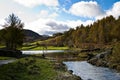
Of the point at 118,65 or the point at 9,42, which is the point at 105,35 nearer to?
the point at 9,42

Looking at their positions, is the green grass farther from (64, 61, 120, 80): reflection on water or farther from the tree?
the tree

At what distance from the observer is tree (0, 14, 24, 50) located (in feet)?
331

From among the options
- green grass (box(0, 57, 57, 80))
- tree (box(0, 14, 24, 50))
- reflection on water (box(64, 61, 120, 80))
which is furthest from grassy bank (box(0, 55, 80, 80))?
tree (box(0, 14, 24, 50))

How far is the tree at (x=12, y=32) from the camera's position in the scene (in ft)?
331

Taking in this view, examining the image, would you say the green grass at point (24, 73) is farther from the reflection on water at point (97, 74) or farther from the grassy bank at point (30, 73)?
the reflection on water at point (97, 74)

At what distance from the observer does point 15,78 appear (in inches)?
1368

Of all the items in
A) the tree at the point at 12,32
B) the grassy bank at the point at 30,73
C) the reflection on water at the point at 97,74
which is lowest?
the reflection on water at the point at 97,74

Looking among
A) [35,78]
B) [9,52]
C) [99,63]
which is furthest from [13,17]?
[35,78]

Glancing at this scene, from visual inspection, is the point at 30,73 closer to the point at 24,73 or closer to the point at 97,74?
the point at 24,73

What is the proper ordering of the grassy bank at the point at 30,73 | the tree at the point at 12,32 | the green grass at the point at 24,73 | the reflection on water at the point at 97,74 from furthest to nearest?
the tree at the point at 12,32
the reflection on water at the point at 97,74
the grassy bank at the point at 30,73
the green grass at the point at 24,73

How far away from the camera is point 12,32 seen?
100812 millimetres

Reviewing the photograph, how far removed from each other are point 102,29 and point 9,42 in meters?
84.2

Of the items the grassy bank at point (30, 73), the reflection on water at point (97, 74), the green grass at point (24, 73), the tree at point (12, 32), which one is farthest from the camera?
the tree at point (12, 32)

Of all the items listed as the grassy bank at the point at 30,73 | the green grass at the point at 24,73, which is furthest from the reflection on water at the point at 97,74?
the green grass at the point at 24,73
